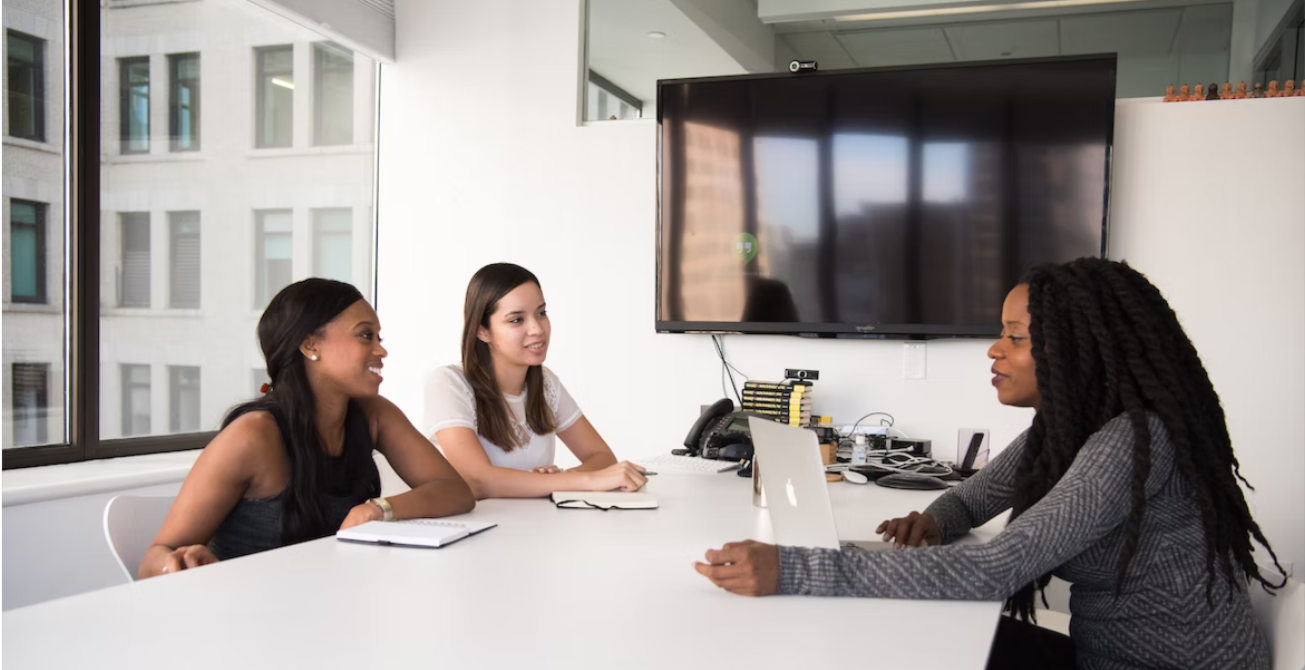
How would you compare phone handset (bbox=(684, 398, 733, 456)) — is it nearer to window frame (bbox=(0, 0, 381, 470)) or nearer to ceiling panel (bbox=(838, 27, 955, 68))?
ceiling panel (bbox=(838, 27, 955, 68))

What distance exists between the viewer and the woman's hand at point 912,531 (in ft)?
6.22

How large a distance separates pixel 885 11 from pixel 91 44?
3.00 metres

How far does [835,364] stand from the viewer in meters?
4.07

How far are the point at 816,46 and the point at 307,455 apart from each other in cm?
296

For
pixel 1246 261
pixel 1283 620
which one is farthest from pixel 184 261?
pixel 1246 261

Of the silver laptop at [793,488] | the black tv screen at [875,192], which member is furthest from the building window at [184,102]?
the silver laptop at [793,488]

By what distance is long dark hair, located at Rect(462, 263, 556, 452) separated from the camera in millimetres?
2717

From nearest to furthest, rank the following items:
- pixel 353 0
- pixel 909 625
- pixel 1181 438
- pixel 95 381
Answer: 1. pixel 909 625
2. pixel 1181 438
3. pixel 95 381
4. pixel 353 0

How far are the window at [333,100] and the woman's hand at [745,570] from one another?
397cm

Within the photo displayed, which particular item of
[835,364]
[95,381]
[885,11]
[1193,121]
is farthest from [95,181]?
[1193,121]

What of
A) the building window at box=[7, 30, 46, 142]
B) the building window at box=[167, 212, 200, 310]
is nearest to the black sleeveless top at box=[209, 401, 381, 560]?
the building window at box=[7, 30, 46, 142]

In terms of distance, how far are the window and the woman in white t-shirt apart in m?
2.46

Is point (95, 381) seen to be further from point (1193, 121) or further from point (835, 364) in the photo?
point (1193, 121)

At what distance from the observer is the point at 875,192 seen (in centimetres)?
395
